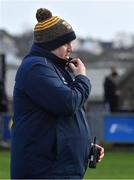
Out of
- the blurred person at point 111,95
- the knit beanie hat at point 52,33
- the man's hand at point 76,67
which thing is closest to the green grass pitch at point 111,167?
the blurred person at point 111,95

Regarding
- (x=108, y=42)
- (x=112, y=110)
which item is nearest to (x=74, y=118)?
(x=112, y=110)

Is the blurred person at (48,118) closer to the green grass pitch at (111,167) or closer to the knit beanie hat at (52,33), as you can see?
the knit beanie hat at (52,33)

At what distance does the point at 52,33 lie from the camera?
15.5 feet

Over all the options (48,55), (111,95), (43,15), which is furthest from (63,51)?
(111,95)

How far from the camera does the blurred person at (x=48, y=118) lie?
14.8ft

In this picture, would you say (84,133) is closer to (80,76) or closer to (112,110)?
(80,76)

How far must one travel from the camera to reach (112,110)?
19891 millimetres

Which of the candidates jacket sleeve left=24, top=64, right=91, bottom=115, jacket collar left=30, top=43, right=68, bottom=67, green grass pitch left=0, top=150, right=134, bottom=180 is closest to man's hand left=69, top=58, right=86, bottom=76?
jacket collar left=30, top=43, right=68, bottom=67

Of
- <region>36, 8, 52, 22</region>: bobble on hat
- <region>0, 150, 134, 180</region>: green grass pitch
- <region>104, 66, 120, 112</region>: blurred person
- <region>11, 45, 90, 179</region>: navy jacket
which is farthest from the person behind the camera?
<region>104, 66, 120, 112</region>: blurred person

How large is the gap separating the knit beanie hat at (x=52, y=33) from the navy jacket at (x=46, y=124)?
105 mm

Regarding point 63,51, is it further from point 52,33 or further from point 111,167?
point 111,167

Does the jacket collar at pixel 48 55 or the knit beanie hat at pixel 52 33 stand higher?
the knit beanie hat at pixel 52 33

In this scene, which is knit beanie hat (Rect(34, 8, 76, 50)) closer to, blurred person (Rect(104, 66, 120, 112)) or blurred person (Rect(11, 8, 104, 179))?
blurred person (Rect(11, 8, 104, 179))

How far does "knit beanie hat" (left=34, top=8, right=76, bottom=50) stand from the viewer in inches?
185
